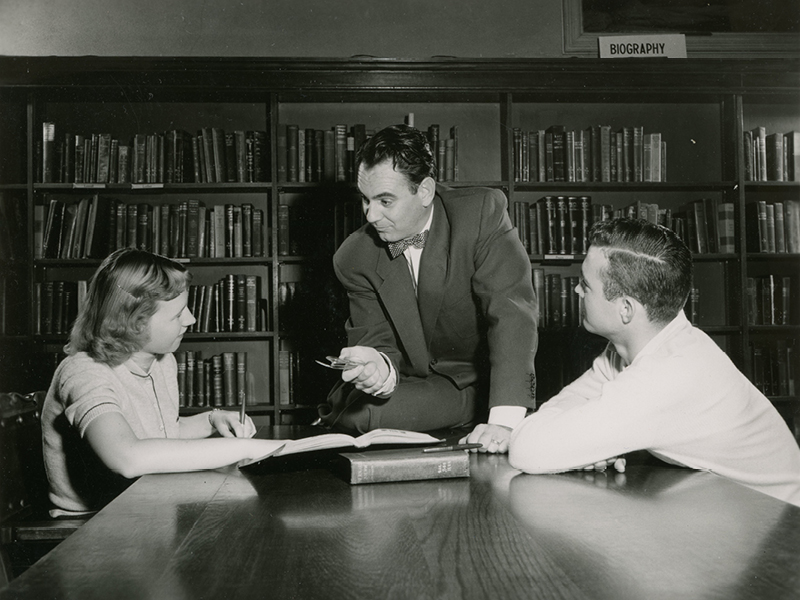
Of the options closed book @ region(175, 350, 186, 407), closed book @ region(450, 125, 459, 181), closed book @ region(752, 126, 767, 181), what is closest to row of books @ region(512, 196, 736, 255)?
closed book @ region(752, 126, 767, 181)

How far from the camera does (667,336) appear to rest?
1.54m

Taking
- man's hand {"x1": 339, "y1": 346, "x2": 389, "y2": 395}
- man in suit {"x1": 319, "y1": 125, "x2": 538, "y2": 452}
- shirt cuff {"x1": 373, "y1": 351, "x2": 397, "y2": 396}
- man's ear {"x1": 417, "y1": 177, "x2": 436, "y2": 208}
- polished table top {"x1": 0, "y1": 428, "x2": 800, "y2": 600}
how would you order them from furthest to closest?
1. man's ear {"x1": 417, "y1": 177, "x2": 436, "y2": 208}
2. man in suit {"x1": 319, "y1": 125, "x2": 538, "y2": 452}
3. shirt cuff {"x1": 373, "y1": 351, "x2": 397, "y2": 396}
4. man's hand {"x1": 339, "y1": 346, "x2": 389, "y2": 395}
5. polished table top {"x1": 0, "y1": 428, "x2": 800, "y2": 600}

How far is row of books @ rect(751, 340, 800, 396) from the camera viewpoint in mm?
3980

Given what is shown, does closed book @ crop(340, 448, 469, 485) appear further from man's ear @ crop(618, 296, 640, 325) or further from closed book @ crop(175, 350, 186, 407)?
closed book @ crop(175, 350, 186, 407)

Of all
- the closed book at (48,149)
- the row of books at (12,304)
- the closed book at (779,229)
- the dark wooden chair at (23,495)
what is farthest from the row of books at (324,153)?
the dark wooden chair at (23,495)

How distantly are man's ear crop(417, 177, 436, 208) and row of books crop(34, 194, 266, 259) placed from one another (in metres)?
1.75

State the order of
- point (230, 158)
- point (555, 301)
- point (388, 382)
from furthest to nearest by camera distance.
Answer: point (555, 301)
point (230, 158)
point (388, 382)

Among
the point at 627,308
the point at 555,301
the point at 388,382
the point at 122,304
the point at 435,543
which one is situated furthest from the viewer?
the point at 555,301

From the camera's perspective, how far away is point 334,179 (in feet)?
12.7

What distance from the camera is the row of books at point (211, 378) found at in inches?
150

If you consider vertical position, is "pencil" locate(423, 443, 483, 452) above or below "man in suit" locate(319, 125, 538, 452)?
below

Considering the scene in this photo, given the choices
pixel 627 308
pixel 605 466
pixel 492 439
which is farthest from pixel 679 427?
pixel 492 439

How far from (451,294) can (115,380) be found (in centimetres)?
109

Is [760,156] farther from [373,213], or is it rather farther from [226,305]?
[226,305]
